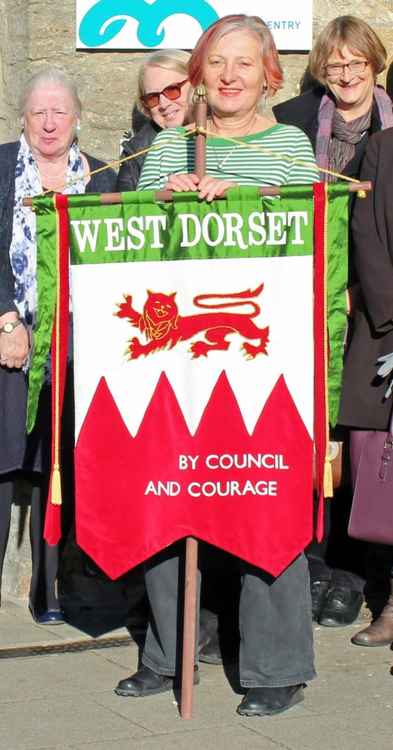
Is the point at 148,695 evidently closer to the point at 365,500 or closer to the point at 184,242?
the point at 365,500

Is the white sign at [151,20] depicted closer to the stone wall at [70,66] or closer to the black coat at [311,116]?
the stone wall at [70,66]

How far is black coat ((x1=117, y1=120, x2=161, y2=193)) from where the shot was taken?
588 centimetres

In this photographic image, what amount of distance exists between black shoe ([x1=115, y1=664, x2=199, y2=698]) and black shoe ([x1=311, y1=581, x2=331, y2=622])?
104 centimetres

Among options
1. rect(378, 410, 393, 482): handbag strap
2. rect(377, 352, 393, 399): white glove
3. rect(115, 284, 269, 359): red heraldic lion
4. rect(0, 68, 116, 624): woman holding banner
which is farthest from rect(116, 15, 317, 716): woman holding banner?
rect(0, 68, 116, 624): woman holding banner

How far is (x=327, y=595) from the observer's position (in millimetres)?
5930

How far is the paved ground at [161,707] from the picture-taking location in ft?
14.8

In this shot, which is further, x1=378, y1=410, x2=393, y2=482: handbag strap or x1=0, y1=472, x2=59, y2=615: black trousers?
x1=0, y1=472, x2=59, y2=615: black trousers

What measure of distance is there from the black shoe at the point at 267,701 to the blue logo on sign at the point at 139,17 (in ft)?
9.92

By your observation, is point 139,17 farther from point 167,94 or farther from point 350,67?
point 350,67

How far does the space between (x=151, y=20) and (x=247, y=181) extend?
194cm

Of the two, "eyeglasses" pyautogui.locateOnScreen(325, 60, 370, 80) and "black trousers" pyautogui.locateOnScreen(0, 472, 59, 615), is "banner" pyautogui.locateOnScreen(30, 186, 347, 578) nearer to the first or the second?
"black trousers" pyautogui.locateOnScreen(0, 472, 59, 615)

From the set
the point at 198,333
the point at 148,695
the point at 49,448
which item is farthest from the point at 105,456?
the point at 49,448

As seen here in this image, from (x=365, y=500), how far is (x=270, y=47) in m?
1.53

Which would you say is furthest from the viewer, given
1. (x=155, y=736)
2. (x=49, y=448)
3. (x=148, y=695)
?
(x=49, y=448)
